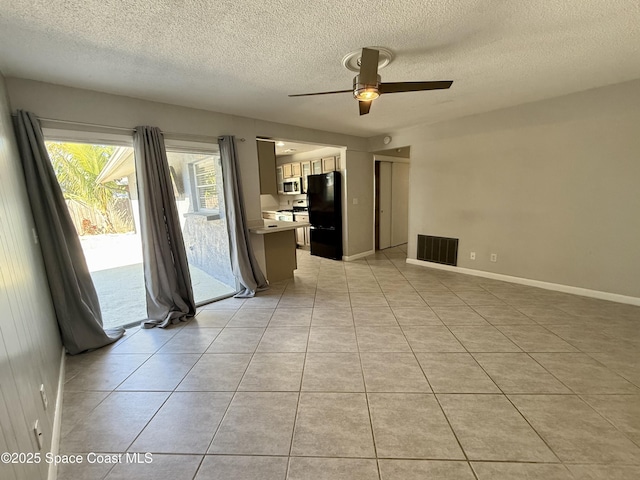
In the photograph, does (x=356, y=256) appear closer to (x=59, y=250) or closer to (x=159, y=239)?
(x=159, y=239)

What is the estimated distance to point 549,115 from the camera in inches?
130

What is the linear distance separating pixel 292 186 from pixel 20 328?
19.1 ft

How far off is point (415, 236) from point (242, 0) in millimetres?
4270

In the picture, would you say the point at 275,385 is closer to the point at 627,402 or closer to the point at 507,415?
the point at 507,415

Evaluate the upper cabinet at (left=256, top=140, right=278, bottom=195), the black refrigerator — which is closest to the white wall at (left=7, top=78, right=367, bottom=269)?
the upper cabinet at (left=256, top=140, right=278, bottom=195)

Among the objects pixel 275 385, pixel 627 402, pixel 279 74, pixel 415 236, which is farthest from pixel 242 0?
pixel 415 236

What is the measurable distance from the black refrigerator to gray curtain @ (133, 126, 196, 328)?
296 cm

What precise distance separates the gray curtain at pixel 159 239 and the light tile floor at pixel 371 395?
9.9 inches

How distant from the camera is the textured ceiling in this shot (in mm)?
1536

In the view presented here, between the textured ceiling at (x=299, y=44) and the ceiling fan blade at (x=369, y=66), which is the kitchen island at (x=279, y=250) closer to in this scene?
the textured ceiling at (x=299, y=44)

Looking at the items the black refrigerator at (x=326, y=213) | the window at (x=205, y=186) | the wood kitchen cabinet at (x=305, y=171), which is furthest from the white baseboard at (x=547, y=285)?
the window at (x=205, y=186)

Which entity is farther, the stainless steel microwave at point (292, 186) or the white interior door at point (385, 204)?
the stainless steel microwave at point (292, 186)

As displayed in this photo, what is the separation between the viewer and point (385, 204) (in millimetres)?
6094

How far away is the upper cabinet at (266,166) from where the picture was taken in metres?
3.88
